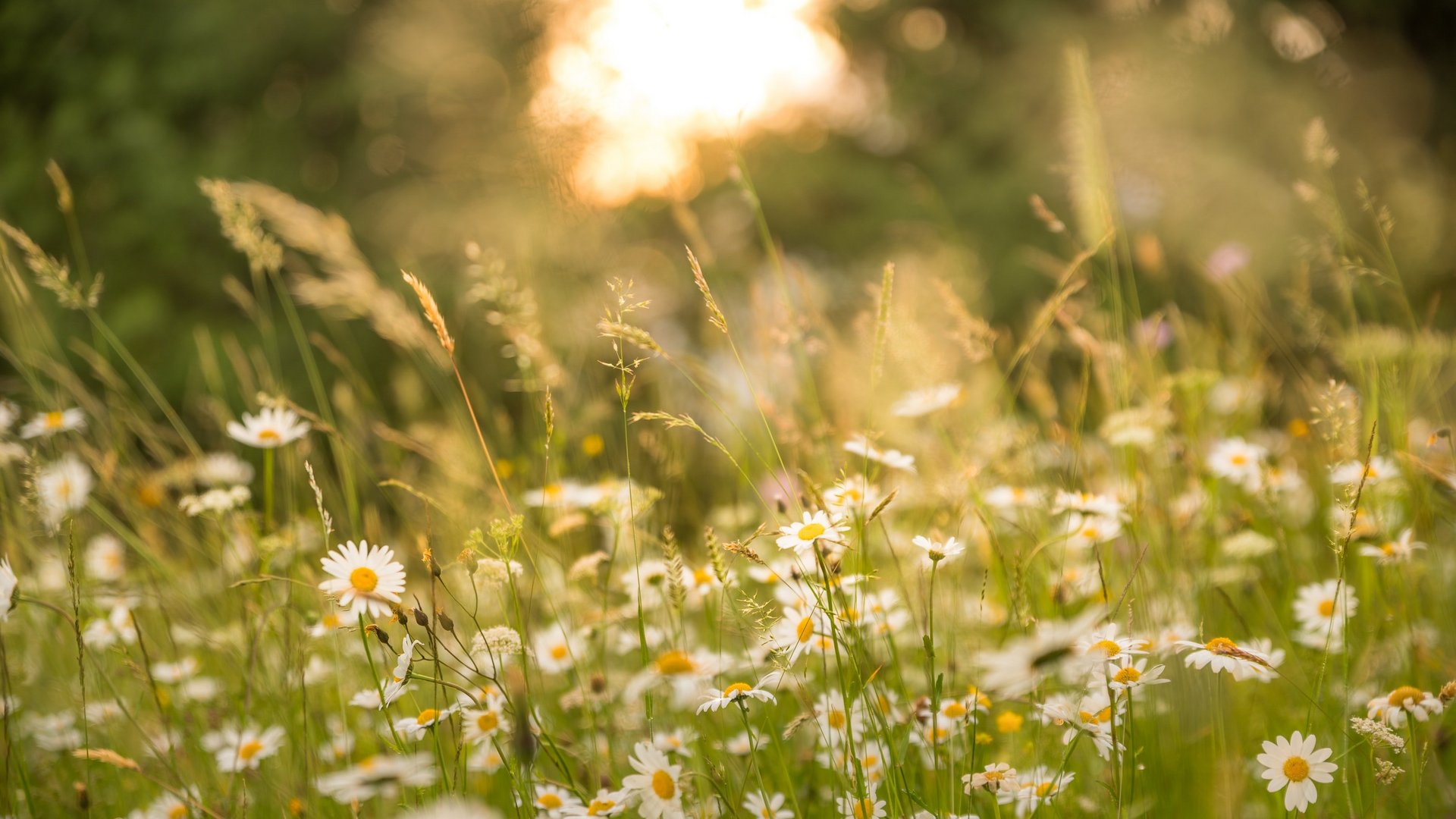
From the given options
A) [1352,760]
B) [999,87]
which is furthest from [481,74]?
[1352,760]

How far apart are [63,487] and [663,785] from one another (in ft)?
4.59

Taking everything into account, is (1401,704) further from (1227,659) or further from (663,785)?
(663,785)

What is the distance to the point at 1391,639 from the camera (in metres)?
1.29

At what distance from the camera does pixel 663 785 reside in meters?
0.90

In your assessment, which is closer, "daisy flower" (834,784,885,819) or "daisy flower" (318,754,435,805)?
"daisy flower" (318,754,435,805)

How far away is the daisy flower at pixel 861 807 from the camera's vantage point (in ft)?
2.66

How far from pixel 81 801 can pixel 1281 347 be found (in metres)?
1.89

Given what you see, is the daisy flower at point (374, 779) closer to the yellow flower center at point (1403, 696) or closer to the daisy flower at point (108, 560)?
the yellow flower center at point (1403, 696)

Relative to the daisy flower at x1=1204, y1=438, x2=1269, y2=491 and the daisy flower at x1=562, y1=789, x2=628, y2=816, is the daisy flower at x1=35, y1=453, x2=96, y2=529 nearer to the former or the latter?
the daisy flower at x1=562, y1=789, x2=628, y2=816

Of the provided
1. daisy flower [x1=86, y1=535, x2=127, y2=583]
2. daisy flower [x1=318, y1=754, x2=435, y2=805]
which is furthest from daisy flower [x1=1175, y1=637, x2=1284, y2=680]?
daisy flower [x1=86, y1=535, x2=127, y2=583]

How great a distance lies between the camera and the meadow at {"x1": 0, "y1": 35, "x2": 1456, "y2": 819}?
2.88 ft

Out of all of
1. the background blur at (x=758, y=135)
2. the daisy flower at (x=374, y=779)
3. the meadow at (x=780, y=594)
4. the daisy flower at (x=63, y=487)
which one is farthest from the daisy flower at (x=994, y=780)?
the background blur at (x=758, y=135)

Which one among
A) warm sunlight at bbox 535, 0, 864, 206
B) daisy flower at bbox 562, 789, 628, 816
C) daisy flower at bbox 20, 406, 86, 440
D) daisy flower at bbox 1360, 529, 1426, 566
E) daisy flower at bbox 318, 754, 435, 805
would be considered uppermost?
warm sunlight at bbox 535, 0, 864, 206

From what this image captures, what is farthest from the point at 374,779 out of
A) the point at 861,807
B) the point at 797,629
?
the point at 797,629
